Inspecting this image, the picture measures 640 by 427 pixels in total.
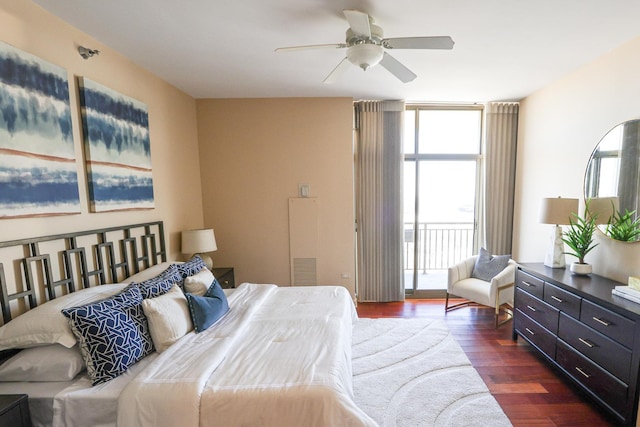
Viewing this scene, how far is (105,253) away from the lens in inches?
84.9

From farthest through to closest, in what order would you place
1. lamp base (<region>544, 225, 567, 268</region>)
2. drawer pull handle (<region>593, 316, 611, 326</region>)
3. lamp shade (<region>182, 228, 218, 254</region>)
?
lamp shade (<region>182, 228, 218, 254</region>)
lamp base (<region>544, 225, 567, 268</region>)
drawer pull handle (<region>593, 316, 611, 326</region>)

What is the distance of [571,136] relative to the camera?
287cm

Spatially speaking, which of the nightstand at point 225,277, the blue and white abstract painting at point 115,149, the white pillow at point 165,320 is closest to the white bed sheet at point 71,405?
the white pillow at point 165,320

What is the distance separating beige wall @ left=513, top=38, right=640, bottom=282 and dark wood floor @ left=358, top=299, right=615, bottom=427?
104cm

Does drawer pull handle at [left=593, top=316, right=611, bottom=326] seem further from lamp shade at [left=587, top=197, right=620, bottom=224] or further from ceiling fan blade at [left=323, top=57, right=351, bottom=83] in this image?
ceiling fan blade at [left=323, top=57, right=351, bottom=83]

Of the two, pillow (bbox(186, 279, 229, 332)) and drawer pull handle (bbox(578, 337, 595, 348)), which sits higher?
pillow (bbox(186, 279, 229, 332))

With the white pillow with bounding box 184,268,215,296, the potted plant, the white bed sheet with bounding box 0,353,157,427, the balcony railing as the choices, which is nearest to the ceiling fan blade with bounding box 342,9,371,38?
the white pillow with bounding box 184,268,215,296

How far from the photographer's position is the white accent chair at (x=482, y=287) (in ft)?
10.3

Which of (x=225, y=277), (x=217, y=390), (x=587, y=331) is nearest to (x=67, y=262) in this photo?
(x=217, y=390)

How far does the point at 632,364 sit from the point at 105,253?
379 cm

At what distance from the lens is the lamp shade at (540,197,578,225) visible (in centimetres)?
254

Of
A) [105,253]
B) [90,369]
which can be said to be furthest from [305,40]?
[90,369]

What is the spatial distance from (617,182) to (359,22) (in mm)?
2679

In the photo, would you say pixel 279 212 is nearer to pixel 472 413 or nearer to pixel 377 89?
pixel 377 89
